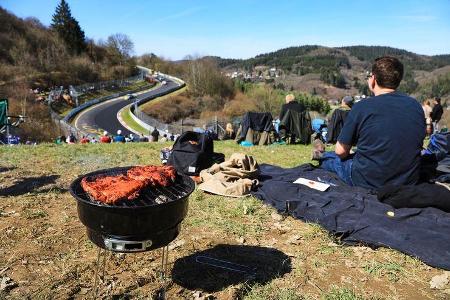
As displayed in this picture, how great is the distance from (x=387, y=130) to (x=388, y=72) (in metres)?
0.68

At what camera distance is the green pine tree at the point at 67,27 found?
245 feet

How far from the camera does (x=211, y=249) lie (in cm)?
381

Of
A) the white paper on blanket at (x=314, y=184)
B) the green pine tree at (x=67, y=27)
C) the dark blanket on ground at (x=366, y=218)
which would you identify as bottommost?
the dark blanket on ground at (x=366, y=218)

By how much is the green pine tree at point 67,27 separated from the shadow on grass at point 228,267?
79.2 meters

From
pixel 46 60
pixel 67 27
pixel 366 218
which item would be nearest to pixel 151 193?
pixel 366 218

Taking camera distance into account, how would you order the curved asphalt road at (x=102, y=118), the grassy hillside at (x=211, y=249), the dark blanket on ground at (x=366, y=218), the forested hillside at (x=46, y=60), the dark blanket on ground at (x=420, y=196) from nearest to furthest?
the grassy hillside at (x=211, y=249), the dark blanket on ground at (x=366, y=218), the dark blanket on ground at (x=420, y=196), the curved asphalt road at (x=102, y=118), the forested hillside at (x=46, y=60)

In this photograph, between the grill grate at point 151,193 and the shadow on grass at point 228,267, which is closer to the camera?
the grill grate at point 151,193

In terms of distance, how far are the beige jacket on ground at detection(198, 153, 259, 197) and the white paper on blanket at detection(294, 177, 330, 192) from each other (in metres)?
0.65

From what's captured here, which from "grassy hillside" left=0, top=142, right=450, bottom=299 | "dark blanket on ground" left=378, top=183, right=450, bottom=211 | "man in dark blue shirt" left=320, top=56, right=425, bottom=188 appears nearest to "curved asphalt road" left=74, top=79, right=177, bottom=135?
"grassy hillside" left=0, top=142, right=450, bottom=299

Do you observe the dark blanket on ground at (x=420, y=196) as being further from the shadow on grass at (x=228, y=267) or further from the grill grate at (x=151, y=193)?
the grill grate at (x=151, y=193)

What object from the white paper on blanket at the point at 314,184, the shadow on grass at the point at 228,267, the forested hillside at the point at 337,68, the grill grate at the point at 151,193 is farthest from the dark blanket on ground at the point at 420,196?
the forested hillside at the point at 337,68

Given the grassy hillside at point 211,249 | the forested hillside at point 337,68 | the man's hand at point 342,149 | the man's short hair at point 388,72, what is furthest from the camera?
the forested hillside at point 337,68

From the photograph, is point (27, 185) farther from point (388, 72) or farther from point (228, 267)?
point (388, 72)

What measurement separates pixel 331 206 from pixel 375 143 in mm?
879
